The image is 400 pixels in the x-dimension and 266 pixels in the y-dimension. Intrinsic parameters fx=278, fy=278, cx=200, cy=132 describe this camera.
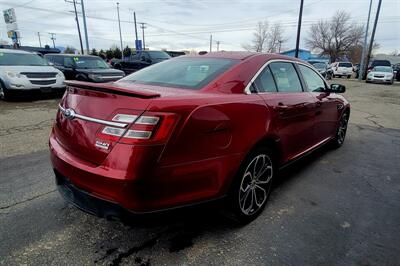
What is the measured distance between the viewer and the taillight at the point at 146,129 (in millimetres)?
1771

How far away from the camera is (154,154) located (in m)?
1.78

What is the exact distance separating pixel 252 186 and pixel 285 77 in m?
1.43

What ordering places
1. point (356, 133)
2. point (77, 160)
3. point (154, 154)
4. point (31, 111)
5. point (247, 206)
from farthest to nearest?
1. point (31, 111)
2. point (356, 133)
3. point (247, 206)
4. point (77, 160)
5. point (154, 154)

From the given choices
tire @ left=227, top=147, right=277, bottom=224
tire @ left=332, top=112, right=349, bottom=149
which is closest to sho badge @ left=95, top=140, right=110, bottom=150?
tire @ left=227, top=147, right=277, bottom=224

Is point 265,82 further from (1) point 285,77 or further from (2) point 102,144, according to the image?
(2) point 102,144

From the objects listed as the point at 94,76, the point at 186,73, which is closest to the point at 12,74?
the point at 94,76

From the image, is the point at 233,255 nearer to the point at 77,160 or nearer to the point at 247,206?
the point at 247,206

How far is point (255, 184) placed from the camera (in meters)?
2.71

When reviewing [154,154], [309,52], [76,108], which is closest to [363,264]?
[154,154]

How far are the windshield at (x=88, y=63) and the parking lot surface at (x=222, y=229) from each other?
830cm

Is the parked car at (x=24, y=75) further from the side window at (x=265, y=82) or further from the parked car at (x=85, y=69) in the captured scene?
the side window at (x=265, y=82)

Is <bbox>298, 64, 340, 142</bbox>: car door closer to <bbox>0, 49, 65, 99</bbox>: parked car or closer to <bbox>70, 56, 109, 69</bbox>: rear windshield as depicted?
<bbox>0, 49, 65, 99</bbox>: parked car

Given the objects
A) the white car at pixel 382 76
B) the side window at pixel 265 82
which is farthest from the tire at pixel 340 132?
the white car at pixel 382 76

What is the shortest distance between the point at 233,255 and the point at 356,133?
539cm
